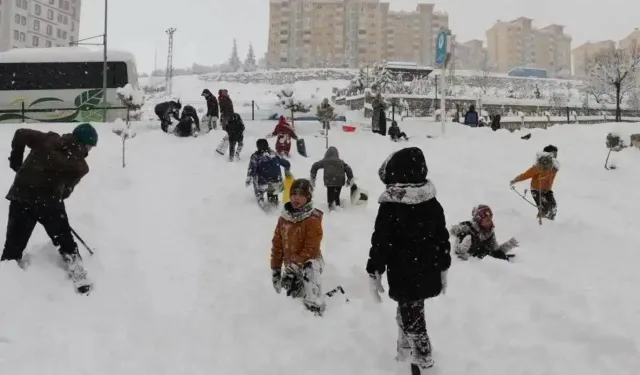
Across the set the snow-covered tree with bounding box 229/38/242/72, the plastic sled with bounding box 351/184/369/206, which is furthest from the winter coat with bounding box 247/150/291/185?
the snow-covered tree with bounding box 229/38/242/72

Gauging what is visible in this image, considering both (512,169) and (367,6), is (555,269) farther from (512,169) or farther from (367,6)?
(367,6)

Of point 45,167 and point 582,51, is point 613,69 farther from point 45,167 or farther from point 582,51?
point 582,51

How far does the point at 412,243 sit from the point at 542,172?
6.28 meters

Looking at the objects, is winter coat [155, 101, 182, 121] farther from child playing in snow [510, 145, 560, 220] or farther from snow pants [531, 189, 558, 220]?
snow pants [531, 189, 558, 220]

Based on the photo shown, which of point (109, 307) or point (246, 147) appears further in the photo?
point (246, 147)

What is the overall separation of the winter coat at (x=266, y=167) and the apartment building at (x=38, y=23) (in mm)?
61241

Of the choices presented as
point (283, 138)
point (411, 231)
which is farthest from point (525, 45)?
point (411, 231)

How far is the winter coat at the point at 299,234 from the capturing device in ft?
15.9

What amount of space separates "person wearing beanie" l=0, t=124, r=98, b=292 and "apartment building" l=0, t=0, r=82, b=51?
A: 6422cm

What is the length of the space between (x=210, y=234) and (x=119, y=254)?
172cm

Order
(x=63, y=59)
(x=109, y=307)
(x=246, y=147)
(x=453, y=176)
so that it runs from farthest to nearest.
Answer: (x=63, y=59), (x=246, y=147), (x=453, y=176), (x=109, y=307)

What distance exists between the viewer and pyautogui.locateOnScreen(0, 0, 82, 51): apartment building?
5778cm

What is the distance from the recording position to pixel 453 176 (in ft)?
43.6

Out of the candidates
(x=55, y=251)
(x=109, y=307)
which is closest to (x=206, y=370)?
(x=109, y=307)
